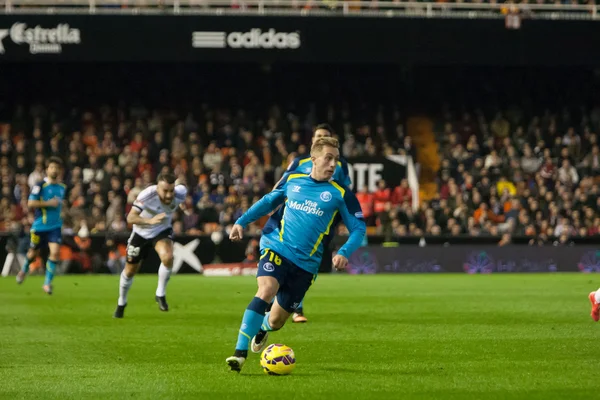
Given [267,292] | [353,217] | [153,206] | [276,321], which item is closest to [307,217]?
[353,217]

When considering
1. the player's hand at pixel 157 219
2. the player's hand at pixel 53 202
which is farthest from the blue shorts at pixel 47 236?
the player's hand at pixel 157 219

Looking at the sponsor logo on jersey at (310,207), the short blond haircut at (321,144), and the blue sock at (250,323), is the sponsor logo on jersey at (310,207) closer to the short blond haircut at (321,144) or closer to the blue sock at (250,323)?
the short blond haircut at (321,144)

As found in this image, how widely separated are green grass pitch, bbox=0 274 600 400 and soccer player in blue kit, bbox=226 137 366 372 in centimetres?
76

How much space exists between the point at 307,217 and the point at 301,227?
0.35 ft

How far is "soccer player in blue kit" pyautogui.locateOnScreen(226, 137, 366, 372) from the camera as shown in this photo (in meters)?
9.31

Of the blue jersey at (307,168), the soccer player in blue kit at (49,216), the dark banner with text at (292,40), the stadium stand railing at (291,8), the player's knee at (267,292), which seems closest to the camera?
the player's knee at (267,292)

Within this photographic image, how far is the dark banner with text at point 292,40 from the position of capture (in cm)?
3331

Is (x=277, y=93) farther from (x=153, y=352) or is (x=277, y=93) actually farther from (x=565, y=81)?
(x=153, y=352)

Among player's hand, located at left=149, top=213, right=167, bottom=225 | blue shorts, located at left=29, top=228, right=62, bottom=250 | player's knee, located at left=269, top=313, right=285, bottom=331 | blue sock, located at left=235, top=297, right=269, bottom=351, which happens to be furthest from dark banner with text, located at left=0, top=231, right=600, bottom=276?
blue sock, located at left=235, top=297, right=269, bottom=351

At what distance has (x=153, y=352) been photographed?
420 inches

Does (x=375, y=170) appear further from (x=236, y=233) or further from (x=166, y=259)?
Answer: (x=236, y=233)

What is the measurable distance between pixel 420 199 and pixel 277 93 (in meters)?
6.61

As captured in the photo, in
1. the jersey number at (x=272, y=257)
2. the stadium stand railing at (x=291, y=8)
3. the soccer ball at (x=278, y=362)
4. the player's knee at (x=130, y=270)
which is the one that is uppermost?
the stadium stand railing at (x=291, y=8)

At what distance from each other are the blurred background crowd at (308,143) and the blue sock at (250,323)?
66.7 feet
